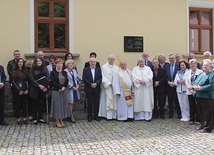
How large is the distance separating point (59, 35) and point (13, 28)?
1454 millimetres

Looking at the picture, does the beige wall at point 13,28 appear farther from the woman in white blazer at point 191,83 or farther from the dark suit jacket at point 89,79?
the woman in white blazer at point 191,83

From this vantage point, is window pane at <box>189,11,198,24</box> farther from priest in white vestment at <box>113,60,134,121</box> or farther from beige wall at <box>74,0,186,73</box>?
priest in white vestment at <box>113,60,134,121</box>

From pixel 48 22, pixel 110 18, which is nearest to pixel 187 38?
pixel 110 18

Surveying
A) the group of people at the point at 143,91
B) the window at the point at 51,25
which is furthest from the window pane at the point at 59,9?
the group of people at the point at 143,91

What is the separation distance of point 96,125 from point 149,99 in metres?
1.87

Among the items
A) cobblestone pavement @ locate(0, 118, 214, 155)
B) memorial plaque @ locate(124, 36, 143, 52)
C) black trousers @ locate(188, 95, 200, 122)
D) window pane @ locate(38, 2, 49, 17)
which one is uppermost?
window pane @ locate(38, 2, 49, 17)

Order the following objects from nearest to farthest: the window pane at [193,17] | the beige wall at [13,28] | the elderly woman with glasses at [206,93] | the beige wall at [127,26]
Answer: the elderly woman with glasses at [206,93] < the beige wall at [13,28] < the beige wall at [127,26] < the window pane at [193,17]

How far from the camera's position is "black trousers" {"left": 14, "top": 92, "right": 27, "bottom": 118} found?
301 inches

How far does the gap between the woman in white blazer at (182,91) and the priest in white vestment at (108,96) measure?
1.83m

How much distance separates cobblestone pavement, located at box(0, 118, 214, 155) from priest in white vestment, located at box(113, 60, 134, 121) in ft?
1.56

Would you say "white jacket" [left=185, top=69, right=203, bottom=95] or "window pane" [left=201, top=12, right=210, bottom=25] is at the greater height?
"window pane" [left=201, top=12, right=210, bottom=25]

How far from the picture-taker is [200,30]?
36.8 feet

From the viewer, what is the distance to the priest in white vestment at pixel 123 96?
8531 mm

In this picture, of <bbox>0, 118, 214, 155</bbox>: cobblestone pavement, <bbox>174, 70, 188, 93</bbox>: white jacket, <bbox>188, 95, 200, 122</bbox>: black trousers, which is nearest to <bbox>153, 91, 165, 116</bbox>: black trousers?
<bbox>174, 70, 188, 93</bbox>: white jacket
